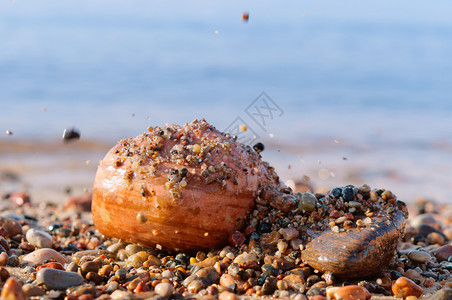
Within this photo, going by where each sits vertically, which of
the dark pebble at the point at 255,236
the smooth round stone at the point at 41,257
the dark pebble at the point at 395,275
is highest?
the dark pebble at the point at 255,236

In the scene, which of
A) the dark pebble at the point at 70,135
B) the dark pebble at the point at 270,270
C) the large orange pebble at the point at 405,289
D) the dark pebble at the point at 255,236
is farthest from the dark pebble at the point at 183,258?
the dark pebble at the point at 70,135

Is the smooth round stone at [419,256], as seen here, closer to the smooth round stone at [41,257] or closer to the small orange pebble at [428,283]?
the small orange pebble at [428,283]

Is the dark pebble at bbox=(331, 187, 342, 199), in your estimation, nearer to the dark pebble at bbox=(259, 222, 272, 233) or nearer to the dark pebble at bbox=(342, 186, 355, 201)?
the dark pebble at bbox=(342, 186, 355, 201)

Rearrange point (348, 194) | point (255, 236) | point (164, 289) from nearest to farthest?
point (164, 289) < point (255, 236) < point (348, 194)

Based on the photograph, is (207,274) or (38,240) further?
(38,240)

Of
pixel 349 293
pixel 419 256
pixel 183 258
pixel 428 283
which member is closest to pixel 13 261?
pixel 183 258

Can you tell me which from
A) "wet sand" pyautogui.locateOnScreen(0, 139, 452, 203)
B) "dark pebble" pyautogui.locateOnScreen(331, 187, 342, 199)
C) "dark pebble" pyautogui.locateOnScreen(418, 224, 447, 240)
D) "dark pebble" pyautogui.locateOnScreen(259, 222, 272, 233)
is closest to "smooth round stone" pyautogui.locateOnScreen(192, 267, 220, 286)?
"dark pebble" pyautogui.locateOnScreen(259, 222, 272, 233)

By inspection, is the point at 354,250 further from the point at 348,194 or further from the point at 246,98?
the point at 246,98
